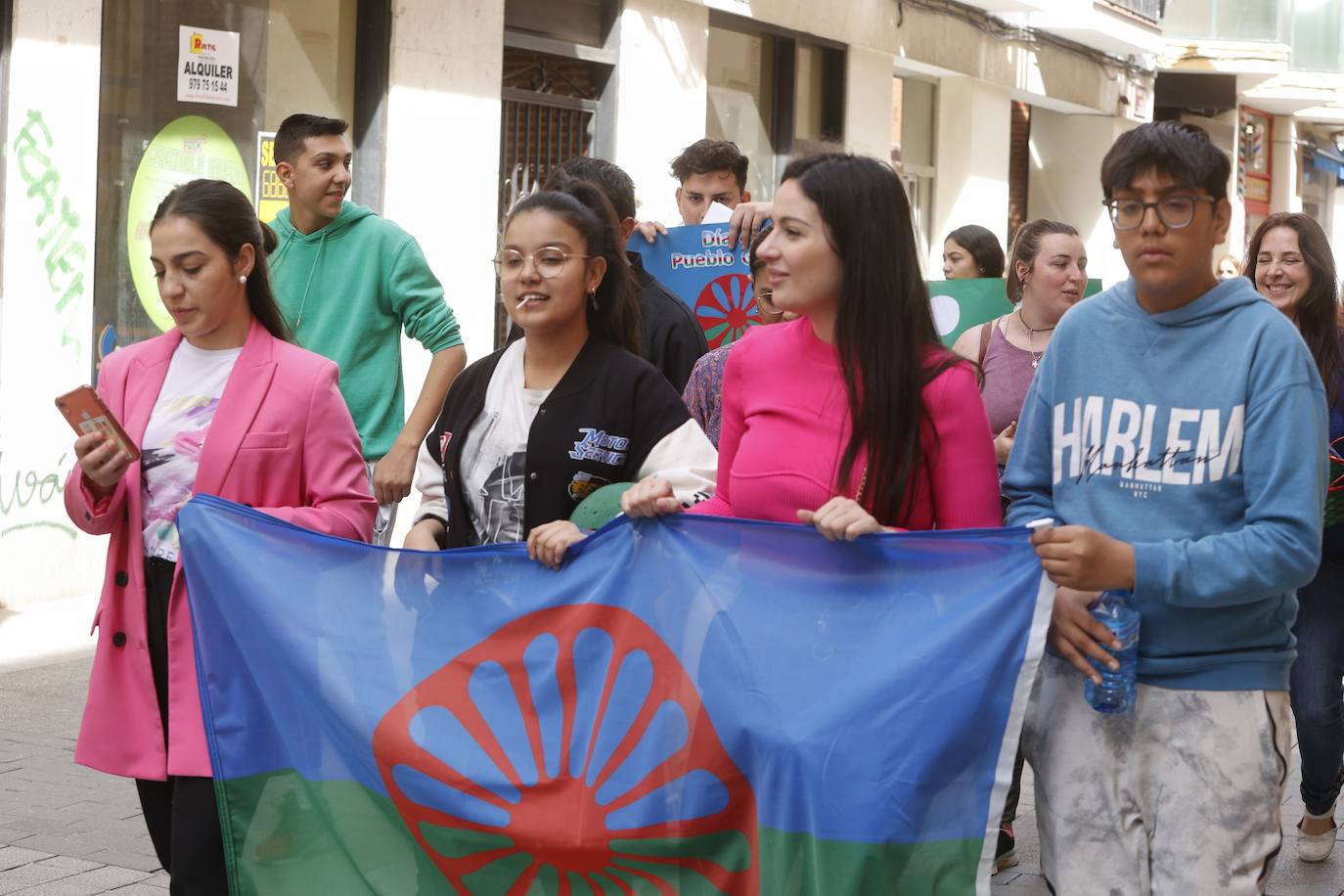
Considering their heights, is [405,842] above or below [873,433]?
below

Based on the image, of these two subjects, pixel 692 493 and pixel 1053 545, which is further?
pixel 692 493

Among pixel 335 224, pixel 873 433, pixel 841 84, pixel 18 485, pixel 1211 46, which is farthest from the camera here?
pixel 1211 46

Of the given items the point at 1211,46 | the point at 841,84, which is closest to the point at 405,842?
the point at 841,84

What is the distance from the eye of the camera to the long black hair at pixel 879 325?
3.60 m

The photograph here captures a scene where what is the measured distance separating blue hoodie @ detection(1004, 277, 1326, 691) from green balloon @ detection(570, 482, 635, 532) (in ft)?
3.23

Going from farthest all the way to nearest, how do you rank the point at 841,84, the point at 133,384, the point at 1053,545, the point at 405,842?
the point at 841,84, the point at 133,384, the point at 405,842, the point at 1053,545

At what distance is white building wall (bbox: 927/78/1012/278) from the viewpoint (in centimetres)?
2053

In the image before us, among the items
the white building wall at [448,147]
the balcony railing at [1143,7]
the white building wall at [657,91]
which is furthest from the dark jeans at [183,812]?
the balcony railing at [1143,7]

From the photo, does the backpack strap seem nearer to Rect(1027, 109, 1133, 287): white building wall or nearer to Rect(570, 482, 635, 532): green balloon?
Rect(570, 482, 635, 532): green balloon

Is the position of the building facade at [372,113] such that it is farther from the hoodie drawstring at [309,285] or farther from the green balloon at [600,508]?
the green balloon at [600,508]

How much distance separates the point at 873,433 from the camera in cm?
360

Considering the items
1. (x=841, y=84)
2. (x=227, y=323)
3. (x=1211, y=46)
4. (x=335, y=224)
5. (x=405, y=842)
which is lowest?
(x=405, y=842)

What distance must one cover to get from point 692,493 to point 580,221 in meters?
0.69

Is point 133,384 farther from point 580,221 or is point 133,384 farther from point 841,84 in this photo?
point 841,84
